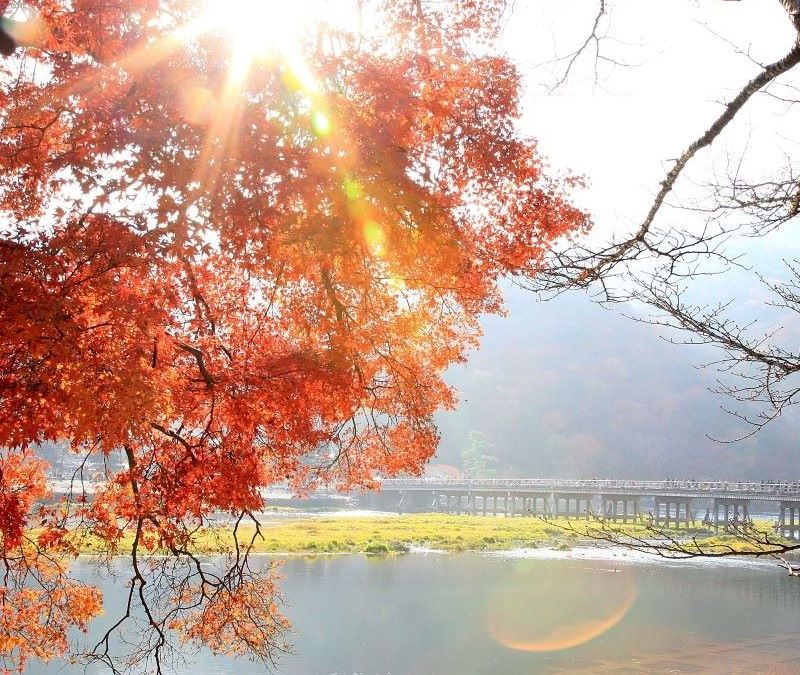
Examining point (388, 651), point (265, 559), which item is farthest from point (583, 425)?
point (388, 651)

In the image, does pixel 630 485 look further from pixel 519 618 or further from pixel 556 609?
pixel 519 618

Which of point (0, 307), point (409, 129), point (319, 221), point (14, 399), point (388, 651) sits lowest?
point (388, 651)

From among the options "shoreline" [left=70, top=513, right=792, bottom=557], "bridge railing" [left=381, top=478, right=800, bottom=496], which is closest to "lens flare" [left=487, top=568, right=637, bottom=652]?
"shoreline" [left=70, top=513, right=792, bottom=557]

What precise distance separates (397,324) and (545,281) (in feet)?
18.1

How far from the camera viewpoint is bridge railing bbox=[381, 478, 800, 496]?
49.4 metres

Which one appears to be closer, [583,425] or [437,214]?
[437,214]

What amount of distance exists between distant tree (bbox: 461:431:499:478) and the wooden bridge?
21.1 m

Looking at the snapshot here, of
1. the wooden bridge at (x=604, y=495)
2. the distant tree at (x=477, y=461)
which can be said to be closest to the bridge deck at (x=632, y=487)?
the wooden bridge at (x=604, y=495)

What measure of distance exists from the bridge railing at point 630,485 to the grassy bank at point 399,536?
3233mm

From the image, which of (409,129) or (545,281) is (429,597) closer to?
(409,129)

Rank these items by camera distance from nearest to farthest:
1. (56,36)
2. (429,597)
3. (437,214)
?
1. (56,36)
2. (437,214)
3. (429,597)

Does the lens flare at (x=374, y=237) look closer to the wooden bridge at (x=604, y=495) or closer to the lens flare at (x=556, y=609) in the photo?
the lens flare at (x=556, y=609)

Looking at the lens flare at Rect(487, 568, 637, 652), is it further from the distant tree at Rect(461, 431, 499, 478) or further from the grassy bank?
the distant tree at Rect(461, 431, 499, 478)

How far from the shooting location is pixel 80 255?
20.8 ft
